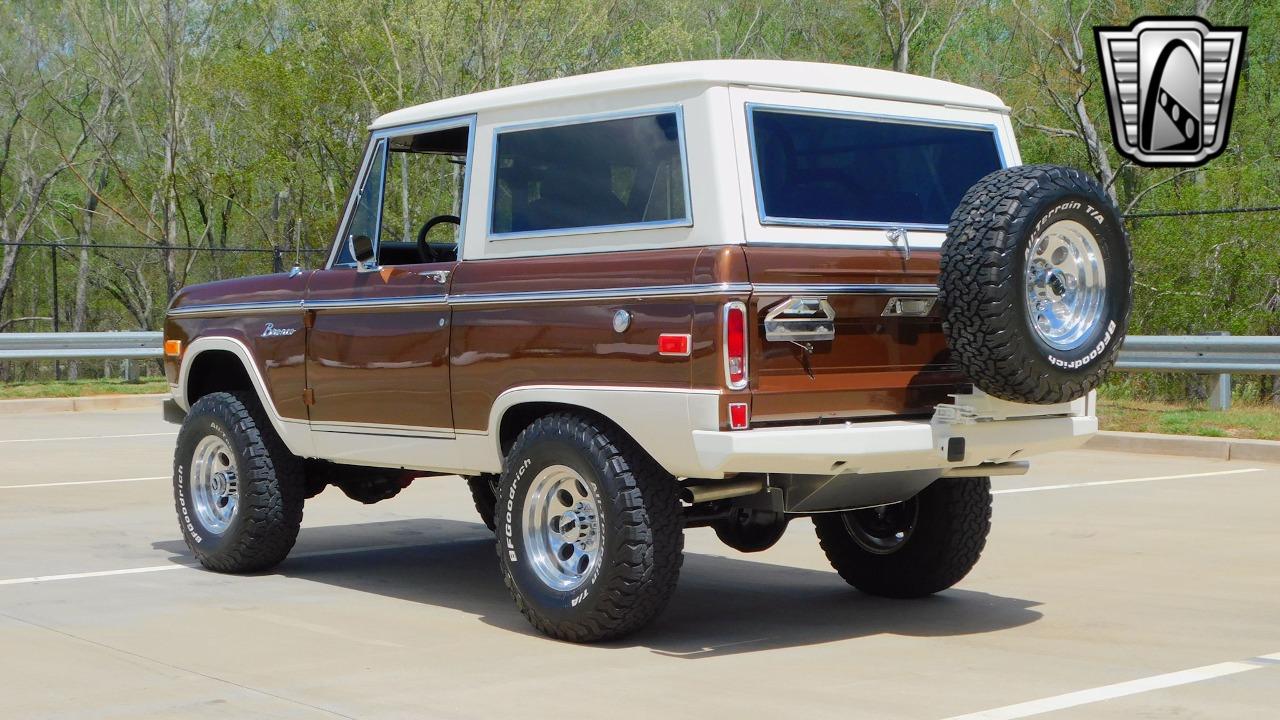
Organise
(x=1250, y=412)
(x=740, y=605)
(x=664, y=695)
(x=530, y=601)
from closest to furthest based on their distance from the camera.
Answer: (x=664, y=695)
(x=530, y=601)
(x=740, y=605)
(x=1250, y=412)

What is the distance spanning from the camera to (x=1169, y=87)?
21594 mm

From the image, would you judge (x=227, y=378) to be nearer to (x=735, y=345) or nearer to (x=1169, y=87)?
(x=735, y=345)

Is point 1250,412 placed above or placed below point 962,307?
below

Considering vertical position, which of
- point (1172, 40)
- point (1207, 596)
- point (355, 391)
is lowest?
point (1207, 596)

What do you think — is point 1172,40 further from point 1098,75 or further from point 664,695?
point 664,695

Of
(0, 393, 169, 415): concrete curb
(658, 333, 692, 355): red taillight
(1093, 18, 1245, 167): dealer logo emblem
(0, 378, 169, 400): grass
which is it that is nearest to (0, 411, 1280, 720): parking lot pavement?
(658, 333, 692, 355): red taillight

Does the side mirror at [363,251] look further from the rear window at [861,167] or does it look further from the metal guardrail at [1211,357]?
the metal guardrail at [1211,357]

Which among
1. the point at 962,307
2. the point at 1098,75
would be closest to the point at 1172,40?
the point at 1098,75

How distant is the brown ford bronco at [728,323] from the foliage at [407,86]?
17022 millimetres

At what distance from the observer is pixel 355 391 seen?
783 cm

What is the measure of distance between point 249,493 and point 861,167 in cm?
372

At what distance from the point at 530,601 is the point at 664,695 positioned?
4.08 ft

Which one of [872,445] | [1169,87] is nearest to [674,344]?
[872,445]

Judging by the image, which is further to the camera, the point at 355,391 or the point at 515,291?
the point at 355,391
